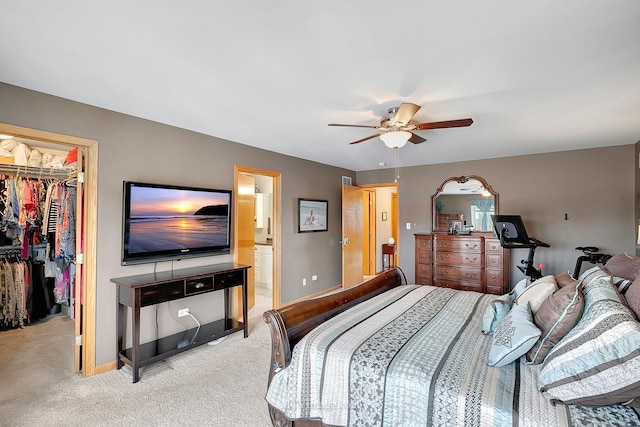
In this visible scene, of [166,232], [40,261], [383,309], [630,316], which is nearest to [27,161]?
[40,261]

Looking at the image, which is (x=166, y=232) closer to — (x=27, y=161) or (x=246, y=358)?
(x=246, y=358)

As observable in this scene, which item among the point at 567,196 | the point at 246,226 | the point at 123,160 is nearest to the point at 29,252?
the point at 123,160

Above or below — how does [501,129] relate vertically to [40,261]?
above

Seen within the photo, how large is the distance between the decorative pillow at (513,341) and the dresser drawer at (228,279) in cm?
262

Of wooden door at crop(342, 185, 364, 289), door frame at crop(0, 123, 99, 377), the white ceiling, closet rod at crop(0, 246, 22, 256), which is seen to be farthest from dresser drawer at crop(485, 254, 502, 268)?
closet rod at crop(0, 246, 22, 256)

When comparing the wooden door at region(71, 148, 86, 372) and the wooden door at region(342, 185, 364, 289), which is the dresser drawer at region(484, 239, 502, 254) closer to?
the wooden door at region(342, 185, 364, 289)

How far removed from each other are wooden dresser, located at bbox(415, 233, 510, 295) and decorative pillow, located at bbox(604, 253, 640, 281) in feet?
8.00

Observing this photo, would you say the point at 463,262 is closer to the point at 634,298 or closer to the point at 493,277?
the point at 493,277

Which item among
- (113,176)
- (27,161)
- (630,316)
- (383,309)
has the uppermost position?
(27,161)

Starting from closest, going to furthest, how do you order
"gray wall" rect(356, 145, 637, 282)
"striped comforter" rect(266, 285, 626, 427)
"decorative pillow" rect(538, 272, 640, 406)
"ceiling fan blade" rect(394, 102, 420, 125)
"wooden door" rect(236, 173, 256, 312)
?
"decorative pillow" rect(538, 272, 640, 406) < "striped comforter" rect(266, 285, 626, 427) < "ceiling fan blade" rect(394, 102, 420, 125) < "gray wall" rect(356, 145, 637, 282) < "wooden door" rect(236, 173, 256, 312)

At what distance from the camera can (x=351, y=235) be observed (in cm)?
605

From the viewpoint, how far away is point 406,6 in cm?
154

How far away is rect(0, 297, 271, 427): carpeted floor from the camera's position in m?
2.20

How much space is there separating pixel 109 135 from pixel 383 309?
2909 millimetres
